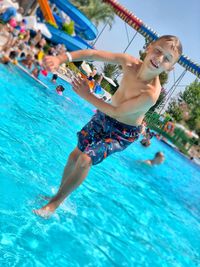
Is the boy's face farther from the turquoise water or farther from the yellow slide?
the yellow slide

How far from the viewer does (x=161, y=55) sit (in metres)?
3.30

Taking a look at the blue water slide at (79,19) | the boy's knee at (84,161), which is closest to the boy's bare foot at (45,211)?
the boy's knee at (84,161)

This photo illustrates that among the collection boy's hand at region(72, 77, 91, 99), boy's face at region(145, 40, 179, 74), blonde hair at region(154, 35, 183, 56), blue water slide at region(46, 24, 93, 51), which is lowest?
boy's hand at region(72, 77, 91, 99)

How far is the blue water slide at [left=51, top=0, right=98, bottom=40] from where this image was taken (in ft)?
87.5

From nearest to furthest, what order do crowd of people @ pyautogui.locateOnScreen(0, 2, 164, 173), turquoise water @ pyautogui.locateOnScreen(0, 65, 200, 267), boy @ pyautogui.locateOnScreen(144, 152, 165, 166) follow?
turquoise water @ pyautogui.locateOnScreen(0, 65, 200, 267) < boy @ pyautogui.locateOnScreen(144, 152, 165, 166) < crowd of people @ pyautogui.locateOnScreen(0, 2, 164, 173)

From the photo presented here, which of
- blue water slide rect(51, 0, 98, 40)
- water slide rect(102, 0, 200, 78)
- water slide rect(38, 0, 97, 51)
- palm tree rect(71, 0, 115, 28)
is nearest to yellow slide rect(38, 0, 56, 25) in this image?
water slide rect(38, 0, 97, 51)

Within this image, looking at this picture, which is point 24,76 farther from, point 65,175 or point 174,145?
point 174,145

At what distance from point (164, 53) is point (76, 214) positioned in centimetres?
197

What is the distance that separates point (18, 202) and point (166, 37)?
6.55 ft

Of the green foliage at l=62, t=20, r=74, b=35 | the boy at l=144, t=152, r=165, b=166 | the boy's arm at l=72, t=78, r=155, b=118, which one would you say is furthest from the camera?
the green foliage at l=62, t=20, r=74, b=35

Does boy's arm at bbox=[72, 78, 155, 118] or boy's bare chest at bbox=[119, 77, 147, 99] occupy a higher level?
boy's bare chest at bbox=[119, 77, 147, 99]

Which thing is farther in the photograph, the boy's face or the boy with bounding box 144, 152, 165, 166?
the boy with bounding box 144, 152, 165, 166

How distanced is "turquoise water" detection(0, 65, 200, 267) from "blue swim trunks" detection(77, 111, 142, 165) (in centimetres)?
80

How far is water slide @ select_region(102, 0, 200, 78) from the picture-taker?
28.1 metres
